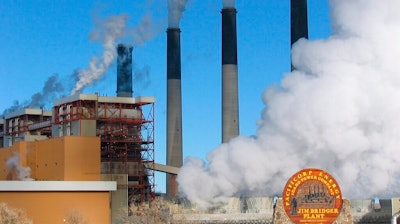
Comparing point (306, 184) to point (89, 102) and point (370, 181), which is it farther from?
point (89, 102)

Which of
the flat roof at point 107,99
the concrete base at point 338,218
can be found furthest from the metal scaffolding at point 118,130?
the concrete base at point 338,218

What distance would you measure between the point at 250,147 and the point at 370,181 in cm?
970

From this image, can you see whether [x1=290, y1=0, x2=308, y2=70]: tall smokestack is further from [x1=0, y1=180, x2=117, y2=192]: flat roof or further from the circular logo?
the circular logo

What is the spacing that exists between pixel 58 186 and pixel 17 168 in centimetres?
1331

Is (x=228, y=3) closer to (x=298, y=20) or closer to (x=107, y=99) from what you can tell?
(x=298, y=20)

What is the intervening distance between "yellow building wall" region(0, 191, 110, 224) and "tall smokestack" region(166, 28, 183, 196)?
65.2ft

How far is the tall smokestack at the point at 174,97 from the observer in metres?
101

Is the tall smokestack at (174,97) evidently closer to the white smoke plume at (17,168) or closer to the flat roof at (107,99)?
the flat roof at (107,99)

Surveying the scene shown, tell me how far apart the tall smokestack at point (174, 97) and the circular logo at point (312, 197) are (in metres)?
60.5

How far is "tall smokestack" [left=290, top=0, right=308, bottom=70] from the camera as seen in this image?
8994 centimetres

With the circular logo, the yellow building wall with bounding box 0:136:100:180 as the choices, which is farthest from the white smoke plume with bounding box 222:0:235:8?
the circular logo

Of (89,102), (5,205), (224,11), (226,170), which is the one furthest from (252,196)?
(224,11)

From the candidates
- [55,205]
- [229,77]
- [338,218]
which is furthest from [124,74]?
[338,218]

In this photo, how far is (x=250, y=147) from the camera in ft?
202
